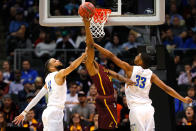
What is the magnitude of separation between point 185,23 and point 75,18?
691 cm

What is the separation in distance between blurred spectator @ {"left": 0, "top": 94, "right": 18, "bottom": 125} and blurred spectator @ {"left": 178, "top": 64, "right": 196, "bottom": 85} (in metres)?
4.63

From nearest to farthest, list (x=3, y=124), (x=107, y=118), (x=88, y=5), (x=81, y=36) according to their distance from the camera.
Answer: (x=88, y=5) → (x=107, y=118) → (x=3, y=124) → (x=81, y=36)

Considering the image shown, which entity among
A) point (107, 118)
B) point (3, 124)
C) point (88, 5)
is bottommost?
point (3, 124)

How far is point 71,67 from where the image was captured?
7.29 metres

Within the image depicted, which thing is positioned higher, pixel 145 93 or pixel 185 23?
pixel 185 23

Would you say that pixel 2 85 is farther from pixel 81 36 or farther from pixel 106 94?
pixel 106 94

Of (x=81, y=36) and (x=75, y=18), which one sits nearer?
(x=75, y=18)

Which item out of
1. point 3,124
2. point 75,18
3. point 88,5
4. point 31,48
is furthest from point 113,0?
point 31,48

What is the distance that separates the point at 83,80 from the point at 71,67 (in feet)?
15.0

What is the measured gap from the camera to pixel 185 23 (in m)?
14.3

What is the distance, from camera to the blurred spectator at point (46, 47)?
12969 mm

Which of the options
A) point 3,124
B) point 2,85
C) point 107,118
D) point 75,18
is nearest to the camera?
point 107,118

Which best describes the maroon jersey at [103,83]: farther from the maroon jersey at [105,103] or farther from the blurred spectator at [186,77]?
the blurred spectator at [186,77]

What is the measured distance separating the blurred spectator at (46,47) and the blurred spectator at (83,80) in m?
1.41
